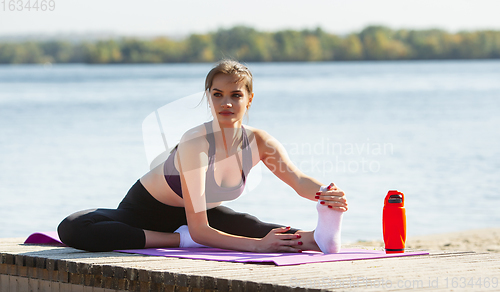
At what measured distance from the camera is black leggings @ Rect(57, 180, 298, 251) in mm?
3973

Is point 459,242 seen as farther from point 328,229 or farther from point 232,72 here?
point 232,72

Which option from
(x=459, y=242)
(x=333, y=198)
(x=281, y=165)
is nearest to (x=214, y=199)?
(x=281, y=165)

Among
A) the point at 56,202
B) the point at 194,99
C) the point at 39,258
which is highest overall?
the point at 194,99

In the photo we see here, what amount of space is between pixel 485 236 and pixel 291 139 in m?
12.4

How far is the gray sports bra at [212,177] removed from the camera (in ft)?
12.8

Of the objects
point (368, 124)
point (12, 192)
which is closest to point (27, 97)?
point (368, 124)

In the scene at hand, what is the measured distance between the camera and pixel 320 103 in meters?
38.8

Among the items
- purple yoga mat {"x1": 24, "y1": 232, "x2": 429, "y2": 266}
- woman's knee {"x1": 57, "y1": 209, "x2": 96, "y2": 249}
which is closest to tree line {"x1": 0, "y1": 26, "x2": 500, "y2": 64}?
woman's knee {"x1": 57, "y1": 209, "x2": 96, "y2": 249}

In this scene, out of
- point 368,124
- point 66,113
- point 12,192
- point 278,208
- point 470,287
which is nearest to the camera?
point 470,287

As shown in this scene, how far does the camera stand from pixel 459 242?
321 inches

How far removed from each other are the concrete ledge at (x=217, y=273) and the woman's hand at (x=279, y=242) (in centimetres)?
34

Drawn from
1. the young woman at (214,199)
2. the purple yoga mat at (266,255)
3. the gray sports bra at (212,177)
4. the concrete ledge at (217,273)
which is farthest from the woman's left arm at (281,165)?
the concrete ledge at (217,273)

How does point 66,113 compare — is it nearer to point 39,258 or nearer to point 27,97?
point 27,97

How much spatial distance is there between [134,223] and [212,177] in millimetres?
610
